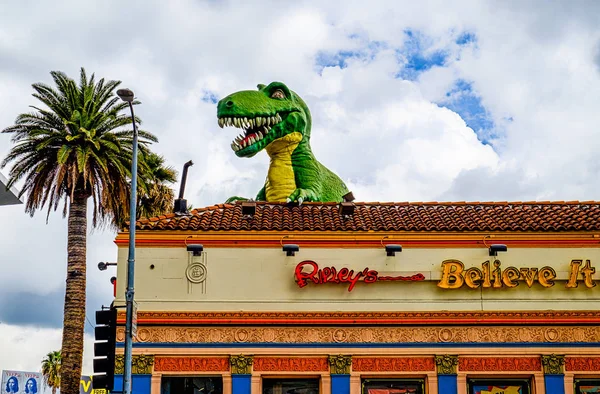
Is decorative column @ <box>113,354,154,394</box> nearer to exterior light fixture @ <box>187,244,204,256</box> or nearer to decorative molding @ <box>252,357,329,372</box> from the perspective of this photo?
decorative molding @ <box>252,357,329,372</box>

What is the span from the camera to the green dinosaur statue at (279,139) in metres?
26.7

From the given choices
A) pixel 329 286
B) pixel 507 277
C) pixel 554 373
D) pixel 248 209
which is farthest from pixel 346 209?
pixel 554 373

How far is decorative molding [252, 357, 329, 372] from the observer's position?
71.9ft

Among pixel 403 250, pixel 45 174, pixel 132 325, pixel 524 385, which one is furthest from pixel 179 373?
pixel 45 174

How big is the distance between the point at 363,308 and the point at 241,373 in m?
3.46

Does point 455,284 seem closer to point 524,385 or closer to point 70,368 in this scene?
point 524,385

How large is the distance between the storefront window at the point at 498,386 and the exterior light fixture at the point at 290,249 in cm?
549

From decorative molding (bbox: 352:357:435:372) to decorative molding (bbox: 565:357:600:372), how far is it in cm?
342

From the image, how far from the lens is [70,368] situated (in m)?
31.0

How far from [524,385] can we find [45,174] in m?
18.6

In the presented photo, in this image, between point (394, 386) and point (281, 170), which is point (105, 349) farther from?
point (281, 170)

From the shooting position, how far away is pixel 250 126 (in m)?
27.0

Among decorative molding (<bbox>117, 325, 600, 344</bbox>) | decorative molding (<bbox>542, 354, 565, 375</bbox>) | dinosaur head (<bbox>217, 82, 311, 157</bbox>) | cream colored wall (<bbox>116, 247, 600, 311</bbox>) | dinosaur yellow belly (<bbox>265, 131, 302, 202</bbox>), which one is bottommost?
decorative molding (<bbox>542, 354, 565, 375</bbox>)

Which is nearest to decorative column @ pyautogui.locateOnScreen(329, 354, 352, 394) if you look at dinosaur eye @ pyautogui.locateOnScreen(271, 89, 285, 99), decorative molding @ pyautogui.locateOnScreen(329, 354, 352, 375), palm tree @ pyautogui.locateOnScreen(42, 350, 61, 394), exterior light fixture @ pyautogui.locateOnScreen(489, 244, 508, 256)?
decorative molding @ pyautogui.locateOnScreen(329, 354, 352, 375)
